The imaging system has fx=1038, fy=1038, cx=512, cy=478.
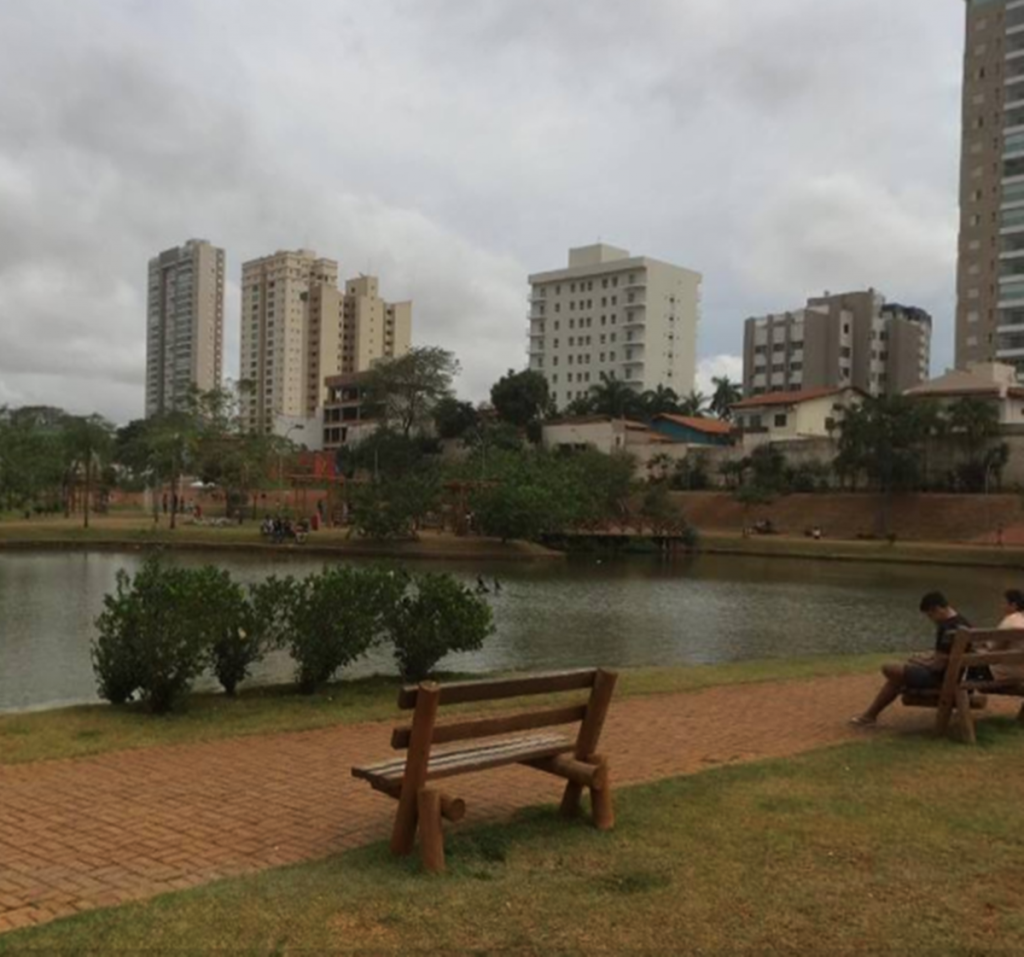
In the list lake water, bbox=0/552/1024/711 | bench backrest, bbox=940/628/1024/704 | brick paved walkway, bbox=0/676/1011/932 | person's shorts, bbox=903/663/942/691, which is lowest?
lake water, bbox=0/552/1024/711

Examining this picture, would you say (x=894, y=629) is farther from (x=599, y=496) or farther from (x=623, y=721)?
(x=599, y=496)

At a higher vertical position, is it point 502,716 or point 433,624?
point 502,716

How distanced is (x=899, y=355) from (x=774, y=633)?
97.2 meters

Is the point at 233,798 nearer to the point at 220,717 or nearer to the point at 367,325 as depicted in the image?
the point at 220,717

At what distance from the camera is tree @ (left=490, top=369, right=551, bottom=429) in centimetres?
9062

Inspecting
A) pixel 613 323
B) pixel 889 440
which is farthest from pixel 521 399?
pixel 889 440

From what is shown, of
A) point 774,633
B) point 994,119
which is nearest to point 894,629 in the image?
point 774,633

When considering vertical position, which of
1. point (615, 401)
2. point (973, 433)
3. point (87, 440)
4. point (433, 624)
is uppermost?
point (615, 401)

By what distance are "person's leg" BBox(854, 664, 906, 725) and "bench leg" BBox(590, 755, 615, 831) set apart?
369 centimetres

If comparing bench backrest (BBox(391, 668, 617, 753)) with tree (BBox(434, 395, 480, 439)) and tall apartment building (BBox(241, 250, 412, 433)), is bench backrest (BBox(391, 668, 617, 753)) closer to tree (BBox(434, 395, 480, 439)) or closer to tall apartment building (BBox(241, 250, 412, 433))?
tree (BBox(434, 395, 480, 439))

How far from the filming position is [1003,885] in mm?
4438

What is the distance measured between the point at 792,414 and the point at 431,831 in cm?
7420

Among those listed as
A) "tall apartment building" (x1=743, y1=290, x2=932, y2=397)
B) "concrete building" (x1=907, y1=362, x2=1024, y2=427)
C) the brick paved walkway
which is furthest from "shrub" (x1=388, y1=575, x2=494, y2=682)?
"tall apartment building" (x1=743, y1=290, x2=932, y2=397)

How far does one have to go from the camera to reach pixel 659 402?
9544 cm
